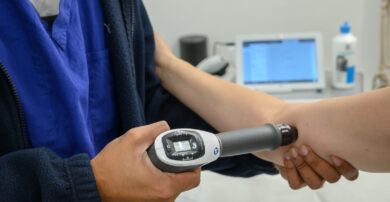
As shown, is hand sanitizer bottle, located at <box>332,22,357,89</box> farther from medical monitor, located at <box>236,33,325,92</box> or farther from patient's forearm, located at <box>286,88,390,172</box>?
patient's forearm, located at <box>286,88,390,172</box>

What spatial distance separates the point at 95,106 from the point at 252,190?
43 centimetres

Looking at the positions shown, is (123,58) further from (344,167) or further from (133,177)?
(344,167)

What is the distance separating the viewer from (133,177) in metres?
0.57

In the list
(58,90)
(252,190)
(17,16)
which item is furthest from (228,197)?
(17,16)

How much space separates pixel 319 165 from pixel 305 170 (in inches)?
1.3

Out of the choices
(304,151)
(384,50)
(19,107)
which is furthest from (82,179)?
(384,50)

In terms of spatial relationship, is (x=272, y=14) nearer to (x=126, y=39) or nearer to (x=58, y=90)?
(x=126, y=39)

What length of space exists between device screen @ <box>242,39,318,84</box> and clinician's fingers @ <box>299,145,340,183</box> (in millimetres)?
977

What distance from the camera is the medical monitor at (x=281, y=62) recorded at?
1.75 meters

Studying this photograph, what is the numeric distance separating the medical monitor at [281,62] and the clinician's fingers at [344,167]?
3.20 ft

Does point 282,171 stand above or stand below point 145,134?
below

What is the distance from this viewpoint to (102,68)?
0.81 metres

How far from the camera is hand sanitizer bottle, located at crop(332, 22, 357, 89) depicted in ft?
5.71

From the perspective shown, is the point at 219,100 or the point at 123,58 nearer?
the point at 123,58
